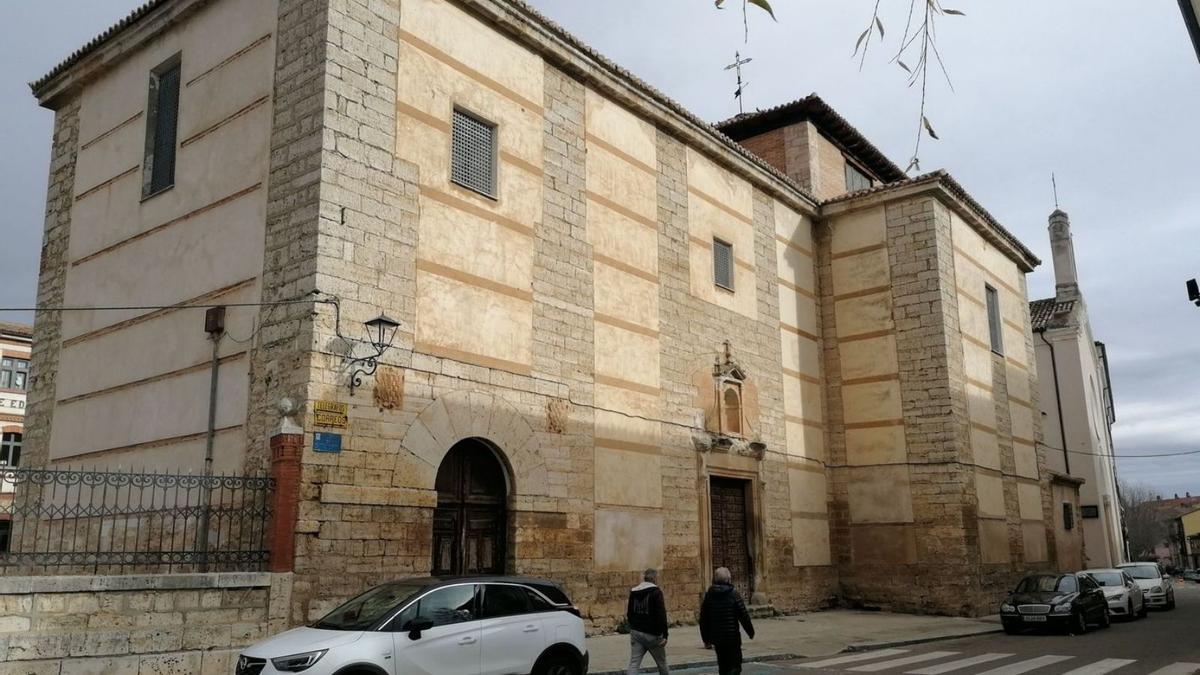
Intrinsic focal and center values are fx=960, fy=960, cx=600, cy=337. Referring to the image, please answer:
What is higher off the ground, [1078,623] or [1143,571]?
[1143,571]

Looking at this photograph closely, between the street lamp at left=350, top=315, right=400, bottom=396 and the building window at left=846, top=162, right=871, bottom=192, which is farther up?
the building window at left=846, top=162, right=871, bottom=192

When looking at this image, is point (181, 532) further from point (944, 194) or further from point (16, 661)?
point (944, 194)

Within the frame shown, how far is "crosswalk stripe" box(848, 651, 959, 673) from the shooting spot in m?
12.5

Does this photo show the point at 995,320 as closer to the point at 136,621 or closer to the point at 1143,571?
the point at 1143,571

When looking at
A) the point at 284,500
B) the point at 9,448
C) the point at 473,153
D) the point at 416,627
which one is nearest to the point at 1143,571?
the point at 473,153

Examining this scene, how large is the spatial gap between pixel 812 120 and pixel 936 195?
423 centimetres

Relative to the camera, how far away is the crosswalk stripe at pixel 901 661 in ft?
41.0

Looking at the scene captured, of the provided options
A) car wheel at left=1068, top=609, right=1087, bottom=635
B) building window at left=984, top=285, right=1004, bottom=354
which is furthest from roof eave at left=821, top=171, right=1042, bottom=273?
car wheel at left=1068, top=609, right=1087, bottom=635

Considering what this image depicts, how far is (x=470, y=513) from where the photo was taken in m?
13.9

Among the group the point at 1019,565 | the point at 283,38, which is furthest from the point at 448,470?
the point at 1019,565

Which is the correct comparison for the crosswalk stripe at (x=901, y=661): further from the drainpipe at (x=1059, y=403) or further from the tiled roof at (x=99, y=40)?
the drainpipe at (x=1059, y=403)

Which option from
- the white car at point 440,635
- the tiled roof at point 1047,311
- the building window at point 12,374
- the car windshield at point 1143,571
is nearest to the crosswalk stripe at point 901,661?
→ the white car at point 440,635

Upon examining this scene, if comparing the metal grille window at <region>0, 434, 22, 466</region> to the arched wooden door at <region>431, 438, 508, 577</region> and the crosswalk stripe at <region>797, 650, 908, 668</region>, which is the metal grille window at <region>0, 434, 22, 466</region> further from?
the crosswalk stripe at <region>797, 650, 908, 668</region>

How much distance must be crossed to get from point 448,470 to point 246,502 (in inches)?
112
